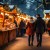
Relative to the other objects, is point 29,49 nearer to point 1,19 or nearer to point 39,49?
point 39,49

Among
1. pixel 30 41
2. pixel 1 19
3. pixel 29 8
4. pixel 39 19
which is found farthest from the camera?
pixel 29 8

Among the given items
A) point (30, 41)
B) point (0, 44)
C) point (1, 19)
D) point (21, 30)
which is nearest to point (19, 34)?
point (21, 30)

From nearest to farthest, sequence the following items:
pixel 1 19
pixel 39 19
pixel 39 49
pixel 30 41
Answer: pixel 39 49, pixel 39 19, pixel 30 41, pixel 1 19

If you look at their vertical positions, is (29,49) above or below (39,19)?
below

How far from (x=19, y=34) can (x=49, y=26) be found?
141 inches

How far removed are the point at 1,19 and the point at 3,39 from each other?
4606mm

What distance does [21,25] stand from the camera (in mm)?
24219

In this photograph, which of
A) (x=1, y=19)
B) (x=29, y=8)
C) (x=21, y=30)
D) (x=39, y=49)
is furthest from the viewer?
(x=29, y=8)

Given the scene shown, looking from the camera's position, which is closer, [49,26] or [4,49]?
[4,49]

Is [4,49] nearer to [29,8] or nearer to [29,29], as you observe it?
[29,29]

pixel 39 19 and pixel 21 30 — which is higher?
pixel 39 19

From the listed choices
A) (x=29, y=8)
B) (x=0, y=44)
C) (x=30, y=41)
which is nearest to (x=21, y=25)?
(x=30, y=41)

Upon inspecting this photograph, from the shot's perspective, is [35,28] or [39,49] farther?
[35,28]

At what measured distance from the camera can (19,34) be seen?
24.5m
